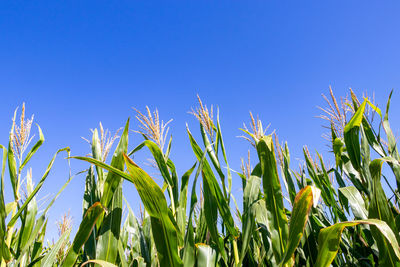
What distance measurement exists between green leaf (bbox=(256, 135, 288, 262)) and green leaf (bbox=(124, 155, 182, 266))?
1.34 feet

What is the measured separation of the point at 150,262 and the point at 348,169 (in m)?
1.25

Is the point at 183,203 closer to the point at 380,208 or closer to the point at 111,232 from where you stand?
the point at 111,232

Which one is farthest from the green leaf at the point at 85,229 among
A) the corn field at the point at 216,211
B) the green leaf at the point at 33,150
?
the green leaf at the point at 33,150

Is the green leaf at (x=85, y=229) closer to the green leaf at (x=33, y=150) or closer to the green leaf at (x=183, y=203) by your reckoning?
the green leaf at (x=183, y=203)

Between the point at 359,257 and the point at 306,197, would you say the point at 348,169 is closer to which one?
the point at 359,257

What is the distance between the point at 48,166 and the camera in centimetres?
164

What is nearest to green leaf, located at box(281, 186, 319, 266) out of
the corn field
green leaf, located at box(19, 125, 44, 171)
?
the corn field

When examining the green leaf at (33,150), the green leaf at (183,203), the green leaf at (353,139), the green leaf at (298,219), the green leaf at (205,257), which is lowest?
the green leaf at (205,257)

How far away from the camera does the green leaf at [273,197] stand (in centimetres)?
127

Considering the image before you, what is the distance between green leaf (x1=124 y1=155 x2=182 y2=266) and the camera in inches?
44.4

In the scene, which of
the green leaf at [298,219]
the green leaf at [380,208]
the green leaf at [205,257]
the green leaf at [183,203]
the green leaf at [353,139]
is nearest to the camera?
the green leaf at [298,219]

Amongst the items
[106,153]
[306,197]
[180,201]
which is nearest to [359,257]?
[306,197]

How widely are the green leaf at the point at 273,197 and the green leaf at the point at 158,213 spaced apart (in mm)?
407

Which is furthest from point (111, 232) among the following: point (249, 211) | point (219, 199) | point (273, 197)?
point (273, 197)
